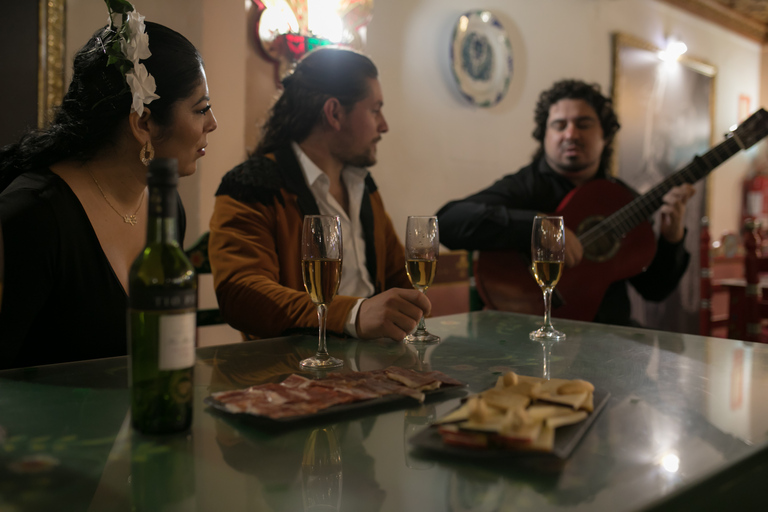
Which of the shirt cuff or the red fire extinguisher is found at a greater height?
the red fire extinguisher

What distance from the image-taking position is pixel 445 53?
11.0 ft

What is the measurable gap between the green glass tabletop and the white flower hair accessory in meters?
0.54

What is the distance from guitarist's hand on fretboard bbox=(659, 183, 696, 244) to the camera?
8.28ft

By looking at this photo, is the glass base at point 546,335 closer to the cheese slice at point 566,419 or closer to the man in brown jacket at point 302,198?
the man in brown jacket at point 302,198

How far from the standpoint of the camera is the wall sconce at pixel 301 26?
2.55m

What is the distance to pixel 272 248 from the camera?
1677 millimetres

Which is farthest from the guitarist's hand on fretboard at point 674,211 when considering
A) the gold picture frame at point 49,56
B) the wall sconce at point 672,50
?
the wall sconce at point 672,50

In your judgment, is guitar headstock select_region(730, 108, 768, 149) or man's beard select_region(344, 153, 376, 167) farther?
guitar headstock select_region(730, 108, 768, 149)

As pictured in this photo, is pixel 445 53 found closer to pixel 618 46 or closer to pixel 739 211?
pixel 618 46

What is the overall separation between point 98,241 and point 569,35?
12.4 feet

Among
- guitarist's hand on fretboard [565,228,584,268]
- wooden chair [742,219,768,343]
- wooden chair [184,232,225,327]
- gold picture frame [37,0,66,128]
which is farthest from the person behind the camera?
wooden chair [742,219,768,343]

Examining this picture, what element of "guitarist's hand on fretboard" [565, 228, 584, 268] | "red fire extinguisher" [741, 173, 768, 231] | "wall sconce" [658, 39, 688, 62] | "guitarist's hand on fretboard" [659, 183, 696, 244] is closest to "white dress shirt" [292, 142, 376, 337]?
"guitarist's hand on fretboard" [565, 228, 584, 268]

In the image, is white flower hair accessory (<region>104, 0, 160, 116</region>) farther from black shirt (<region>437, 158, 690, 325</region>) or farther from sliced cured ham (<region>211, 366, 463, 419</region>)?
black shirt (<region>437, 158, 690, 325</region>)

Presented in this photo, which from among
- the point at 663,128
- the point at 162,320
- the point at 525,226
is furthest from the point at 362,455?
the point at 663,128
